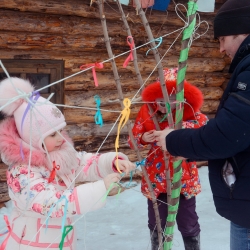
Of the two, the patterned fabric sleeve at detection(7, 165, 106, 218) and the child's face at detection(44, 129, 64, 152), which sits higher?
the child's face at detection(44, 129, 64, 152)

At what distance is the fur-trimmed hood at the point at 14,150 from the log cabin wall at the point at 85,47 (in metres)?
1.67

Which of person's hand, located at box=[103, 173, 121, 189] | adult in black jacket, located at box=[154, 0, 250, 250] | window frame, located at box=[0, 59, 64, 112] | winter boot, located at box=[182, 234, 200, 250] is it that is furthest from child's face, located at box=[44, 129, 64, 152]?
window frame, located at box=[0, 59, 64, 112]

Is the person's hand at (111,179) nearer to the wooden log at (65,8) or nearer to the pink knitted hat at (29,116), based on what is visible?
the pink knitted hat at (29,116)

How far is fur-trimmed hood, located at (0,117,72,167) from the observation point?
5.49ft

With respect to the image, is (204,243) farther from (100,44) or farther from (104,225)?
(100,44)

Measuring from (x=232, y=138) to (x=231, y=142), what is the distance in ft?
0.05

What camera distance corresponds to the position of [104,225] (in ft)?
11.3

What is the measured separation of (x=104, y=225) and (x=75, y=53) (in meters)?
1.52

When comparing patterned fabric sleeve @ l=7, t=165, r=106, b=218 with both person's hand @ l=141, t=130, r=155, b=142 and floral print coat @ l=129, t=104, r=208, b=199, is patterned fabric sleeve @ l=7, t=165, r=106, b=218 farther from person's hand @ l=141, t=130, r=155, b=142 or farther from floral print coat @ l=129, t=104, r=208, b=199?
floral print coat @ l=129, t=104, r=208, b=199

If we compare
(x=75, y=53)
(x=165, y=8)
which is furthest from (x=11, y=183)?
(x=165, y=8)

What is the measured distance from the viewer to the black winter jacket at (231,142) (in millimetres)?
1379

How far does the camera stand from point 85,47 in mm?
3676

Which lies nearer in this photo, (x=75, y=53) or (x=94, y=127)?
(x=75, y=53)

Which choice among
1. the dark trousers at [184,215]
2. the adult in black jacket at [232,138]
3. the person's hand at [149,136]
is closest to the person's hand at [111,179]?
the adult in black jacket at [232,138]
